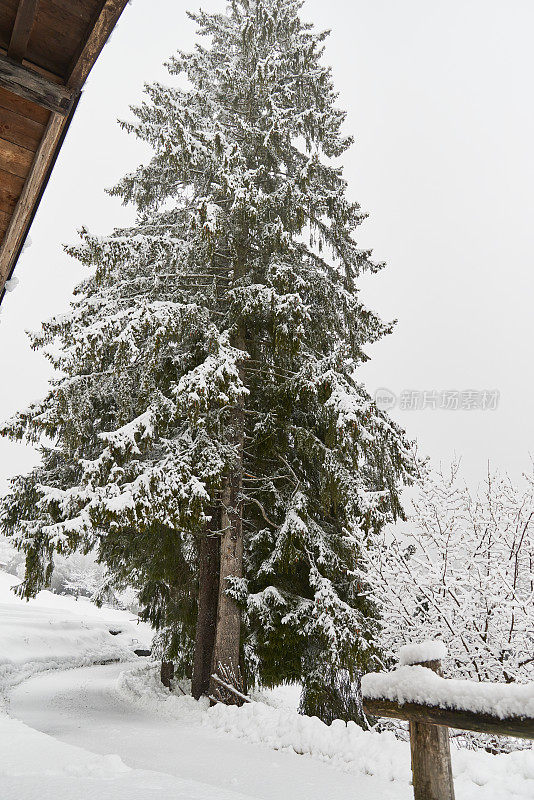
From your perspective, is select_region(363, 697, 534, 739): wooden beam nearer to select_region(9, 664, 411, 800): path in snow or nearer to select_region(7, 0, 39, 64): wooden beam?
select_region(9, 664, 411, 800): path in snow

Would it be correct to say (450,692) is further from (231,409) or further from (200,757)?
(231,409)

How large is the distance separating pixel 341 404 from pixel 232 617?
4214 millimetres

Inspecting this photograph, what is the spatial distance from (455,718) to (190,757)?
13.3 ft

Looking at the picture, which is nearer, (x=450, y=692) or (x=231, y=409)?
(x=450, y=692)

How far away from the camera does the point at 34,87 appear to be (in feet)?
10.2

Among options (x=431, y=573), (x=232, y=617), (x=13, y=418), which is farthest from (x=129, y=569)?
(x=431, y=573)

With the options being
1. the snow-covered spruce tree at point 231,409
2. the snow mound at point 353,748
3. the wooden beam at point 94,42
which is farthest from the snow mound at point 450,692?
the snow-covered spruce tree at point 231,409

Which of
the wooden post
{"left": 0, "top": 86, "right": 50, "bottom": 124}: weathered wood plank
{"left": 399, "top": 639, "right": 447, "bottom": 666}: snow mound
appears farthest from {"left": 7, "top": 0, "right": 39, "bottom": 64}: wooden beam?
the wooden post

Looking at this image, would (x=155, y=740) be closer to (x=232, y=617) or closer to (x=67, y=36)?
(x=232, y=617)

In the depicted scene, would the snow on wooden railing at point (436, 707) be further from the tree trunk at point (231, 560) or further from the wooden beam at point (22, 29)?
the tree trunk at point (231, 560)

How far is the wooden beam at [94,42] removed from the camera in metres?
2.83

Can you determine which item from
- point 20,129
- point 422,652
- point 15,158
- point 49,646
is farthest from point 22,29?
point 49,646

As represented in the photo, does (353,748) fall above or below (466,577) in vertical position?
below

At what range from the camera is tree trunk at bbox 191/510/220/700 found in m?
9.20
